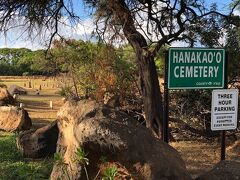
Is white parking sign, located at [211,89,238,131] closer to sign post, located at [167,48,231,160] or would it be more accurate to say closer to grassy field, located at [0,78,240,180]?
sign post, located at [167,48,231,160]

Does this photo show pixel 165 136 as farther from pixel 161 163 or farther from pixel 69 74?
pixel 69 74

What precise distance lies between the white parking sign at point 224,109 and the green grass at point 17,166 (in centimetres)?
289

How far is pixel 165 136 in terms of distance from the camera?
7625 mm

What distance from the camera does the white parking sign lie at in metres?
7.46

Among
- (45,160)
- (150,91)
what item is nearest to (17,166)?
(45,160)

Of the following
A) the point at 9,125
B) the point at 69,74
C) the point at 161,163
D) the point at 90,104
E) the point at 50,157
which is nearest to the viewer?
the point at 161,163

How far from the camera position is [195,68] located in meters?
7.41

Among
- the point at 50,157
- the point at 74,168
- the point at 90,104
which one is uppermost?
the point at 90,104

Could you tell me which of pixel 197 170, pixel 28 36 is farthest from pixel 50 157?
pixel 197 170

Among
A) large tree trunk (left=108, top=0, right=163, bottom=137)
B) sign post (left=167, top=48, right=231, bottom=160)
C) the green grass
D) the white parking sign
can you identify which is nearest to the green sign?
sign post (left=167, top=48, right=231, bottom=160)

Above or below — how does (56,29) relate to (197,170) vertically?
above

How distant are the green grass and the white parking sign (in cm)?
289

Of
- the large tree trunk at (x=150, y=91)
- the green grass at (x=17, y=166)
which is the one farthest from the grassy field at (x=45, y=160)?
the large tree trunk at (x=150, y=91)

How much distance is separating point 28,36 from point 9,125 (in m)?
5.30
